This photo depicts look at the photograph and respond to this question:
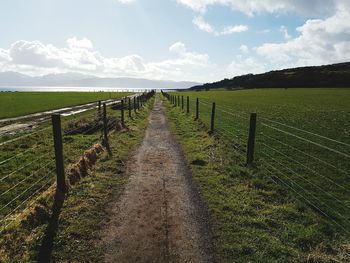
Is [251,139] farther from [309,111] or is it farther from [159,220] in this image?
[309,111]

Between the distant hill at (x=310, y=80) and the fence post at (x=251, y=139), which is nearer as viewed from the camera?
the fence post at (x=251, y=139)

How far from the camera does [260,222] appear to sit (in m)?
6.34

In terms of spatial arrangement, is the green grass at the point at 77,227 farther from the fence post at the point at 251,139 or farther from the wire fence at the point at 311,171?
the wire fence at the point at 311,171

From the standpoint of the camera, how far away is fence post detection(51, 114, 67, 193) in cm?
770

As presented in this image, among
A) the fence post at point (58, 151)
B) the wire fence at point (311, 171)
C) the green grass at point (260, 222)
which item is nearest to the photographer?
the green grass at point (260, 222)

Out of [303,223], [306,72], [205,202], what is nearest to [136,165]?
[205,202]

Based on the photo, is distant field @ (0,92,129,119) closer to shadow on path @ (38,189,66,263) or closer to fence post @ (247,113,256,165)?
shadow on path @ (38,189,66,263)

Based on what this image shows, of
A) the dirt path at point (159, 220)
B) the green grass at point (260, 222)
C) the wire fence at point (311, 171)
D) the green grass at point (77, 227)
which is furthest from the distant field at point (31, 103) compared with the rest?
the green grass at point (260, 222)

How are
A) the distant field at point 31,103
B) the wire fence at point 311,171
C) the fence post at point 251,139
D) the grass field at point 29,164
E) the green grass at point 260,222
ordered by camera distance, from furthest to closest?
the distant field at point 31,103 → the fence post at point 251,139 → the grass field at point 29,164 → the wire fence at point 311,171 → the green grass at point 260,222

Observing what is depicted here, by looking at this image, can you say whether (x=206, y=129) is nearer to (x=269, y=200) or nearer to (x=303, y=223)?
(x=269, y=200)

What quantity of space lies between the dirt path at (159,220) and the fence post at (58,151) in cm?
165

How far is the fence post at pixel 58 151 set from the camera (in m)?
7.70

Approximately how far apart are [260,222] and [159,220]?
7.14 ft

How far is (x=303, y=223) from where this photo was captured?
6.39m
